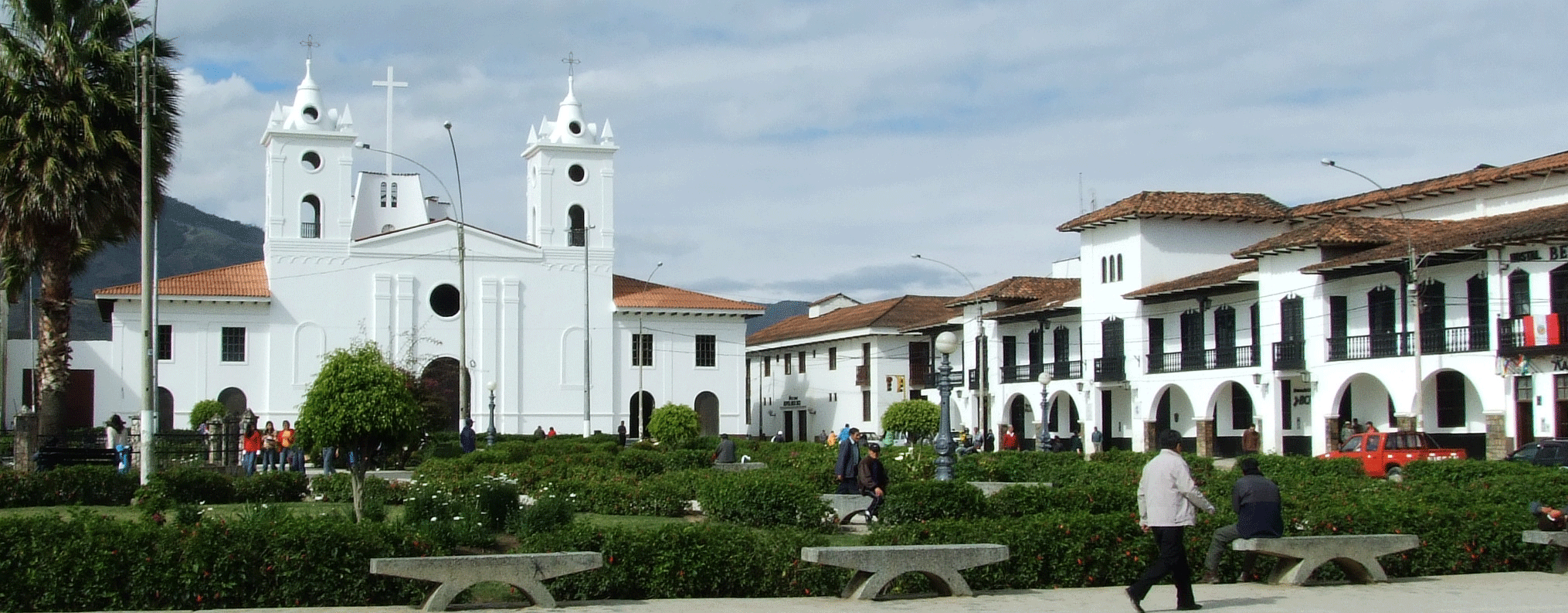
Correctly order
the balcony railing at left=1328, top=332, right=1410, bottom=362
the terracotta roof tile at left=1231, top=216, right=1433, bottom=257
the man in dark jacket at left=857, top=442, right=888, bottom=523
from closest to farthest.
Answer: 1. the man in dark jacket at left=857, top=442, right=888, bottom=523
2. the balcony railing at left=1328, top=332, right=1410, bottom=362
3. the terracotta roof tile at left=1231, top=216, right=1433, bottom=257

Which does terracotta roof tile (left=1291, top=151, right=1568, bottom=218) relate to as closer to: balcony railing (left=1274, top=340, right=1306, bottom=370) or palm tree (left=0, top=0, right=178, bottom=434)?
balcony railing (left=1274, top=340, right=1306, bottom=370)

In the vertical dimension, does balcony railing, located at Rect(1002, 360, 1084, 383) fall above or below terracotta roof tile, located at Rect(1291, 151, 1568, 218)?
below

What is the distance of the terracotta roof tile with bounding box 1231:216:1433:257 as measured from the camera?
3831 cm

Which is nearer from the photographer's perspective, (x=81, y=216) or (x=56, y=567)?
(x=56, y=567)

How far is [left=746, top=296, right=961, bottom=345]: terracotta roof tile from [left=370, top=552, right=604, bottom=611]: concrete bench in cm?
5104

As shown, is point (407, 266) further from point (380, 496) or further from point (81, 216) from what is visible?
point (380, 496)

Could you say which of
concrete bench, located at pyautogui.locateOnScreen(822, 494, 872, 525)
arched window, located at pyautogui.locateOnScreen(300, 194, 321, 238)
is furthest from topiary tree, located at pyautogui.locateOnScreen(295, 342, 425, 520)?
arched window, located at pyautogui.locateOnScreen(300, 194, 321, 238)

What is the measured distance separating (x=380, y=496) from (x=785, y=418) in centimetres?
5316

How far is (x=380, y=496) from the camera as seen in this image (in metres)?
20.0

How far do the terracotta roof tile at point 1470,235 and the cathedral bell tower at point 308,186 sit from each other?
36039mm

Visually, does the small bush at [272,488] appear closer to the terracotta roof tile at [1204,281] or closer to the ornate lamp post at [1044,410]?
the ornate lamp post at [1044,410]

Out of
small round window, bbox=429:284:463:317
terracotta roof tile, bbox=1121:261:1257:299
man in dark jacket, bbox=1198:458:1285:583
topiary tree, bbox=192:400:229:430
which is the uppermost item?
small round window, bbox=429:284:463:317

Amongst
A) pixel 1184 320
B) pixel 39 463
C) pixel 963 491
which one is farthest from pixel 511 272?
pixel 963 491

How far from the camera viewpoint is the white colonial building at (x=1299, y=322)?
33312 millimetres
